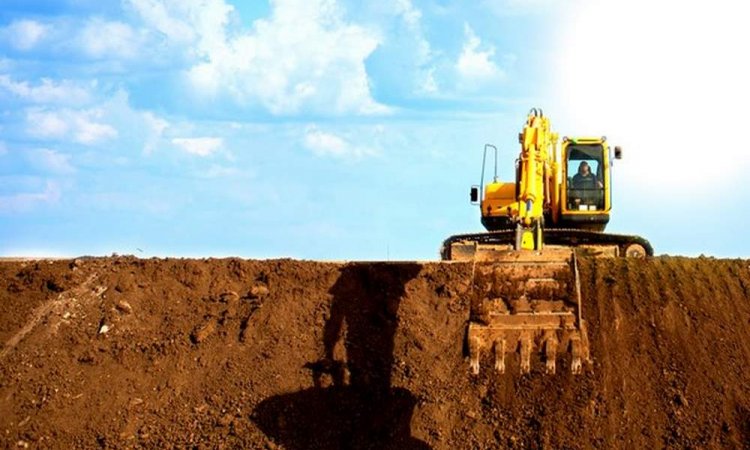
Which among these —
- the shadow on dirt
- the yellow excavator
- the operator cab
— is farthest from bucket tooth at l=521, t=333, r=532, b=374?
the operator cab

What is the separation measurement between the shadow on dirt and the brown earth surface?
0.09ft

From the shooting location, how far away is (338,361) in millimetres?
13742

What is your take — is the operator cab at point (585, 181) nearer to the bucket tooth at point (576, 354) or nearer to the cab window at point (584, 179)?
the cab window at point (584, 179)

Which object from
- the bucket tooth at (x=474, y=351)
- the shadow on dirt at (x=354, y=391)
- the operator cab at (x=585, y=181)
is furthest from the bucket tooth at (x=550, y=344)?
the operator cab at (x=585, y=181)

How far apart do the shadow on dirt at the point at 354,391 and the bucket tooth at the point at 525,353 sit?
1492 mm

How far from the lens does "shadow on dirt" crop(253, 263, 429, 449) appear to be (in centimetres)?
1233

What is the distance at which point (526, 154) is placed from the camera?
1585 centimetres

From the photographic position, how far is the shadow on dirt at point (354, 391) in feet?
40.4

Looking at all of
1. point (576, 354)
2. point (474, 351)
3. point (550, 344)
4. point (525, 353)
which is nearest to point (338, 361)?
point (474, 351)

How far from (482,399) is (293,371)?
104 inches

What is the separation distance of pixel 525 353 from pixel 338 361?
2.72 meters

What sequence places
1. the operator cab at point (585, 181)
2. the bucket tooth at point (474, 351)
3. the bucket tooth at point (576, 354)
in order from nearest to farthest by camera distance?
the bucket tooth at point (474, 351), the bucket tooth at point (576, 354), the operator cab at point (585, 181)

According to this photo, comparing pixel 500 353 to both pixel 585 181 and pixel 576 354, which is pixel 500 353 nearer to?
pixel 576 354

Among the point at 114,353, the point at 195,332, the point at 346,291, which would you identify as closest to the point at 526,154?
the point at 346,291
